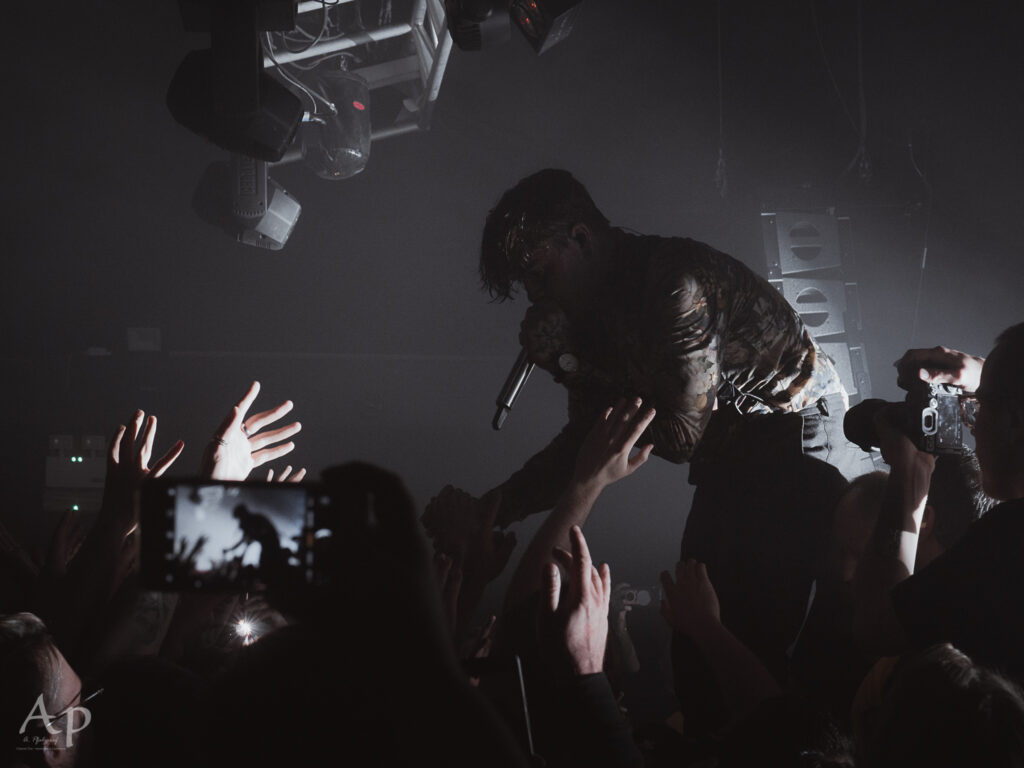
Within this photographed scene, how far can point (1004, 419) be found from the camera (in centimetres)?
109

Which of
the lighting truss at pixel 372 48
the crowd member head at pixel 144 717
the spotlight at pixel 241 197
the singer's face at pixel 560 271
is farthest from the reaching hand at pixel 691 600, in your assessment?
the spotlight at pixel 241 197

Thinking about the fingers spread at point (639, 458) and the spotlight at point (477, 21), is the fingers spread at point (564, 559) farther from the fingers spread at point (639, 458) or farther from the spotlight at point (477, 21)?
the spotlight at point (477, 21)

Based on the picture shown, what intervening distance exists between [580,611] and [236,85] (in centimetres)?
185

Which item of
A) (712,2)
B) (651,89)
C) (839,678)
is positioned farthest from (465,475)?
(839,678)

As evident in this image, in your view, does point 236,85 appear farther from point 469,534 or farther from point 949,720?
point 949,720

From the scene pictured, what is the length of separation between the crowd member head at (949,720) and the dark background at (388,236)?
290 cm

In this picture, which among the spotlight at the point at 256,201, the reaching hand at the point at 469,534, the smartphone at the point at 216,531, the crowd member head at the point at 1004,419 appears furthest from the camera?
the spotlight at the point at 256,201

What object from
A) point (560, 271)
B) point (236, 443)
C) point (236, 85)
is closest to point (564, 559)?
point (236, 443)

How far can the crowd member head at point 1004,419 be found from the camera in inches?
42.6

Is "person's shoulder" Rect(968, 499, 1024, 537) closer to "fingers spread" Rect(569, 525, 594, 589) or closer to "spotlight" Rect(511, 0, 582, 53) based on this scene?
"fingers spread" Rect(569, 525, 594, 589)

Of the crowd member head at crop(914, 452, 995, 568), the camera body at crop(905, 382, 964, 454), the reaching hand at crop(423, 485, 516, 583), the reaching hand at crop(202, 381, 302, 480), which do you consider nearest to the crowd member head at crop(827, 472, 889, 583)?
the crowd member head at crop(914, 452, 995, 568)

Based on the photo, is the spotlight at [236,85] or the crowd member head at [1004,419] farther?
the spotlight at [236,85]

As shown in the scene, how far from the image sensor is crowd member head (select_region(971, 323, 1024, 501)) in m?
1.08

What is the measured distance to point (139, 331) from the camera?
4578mm
